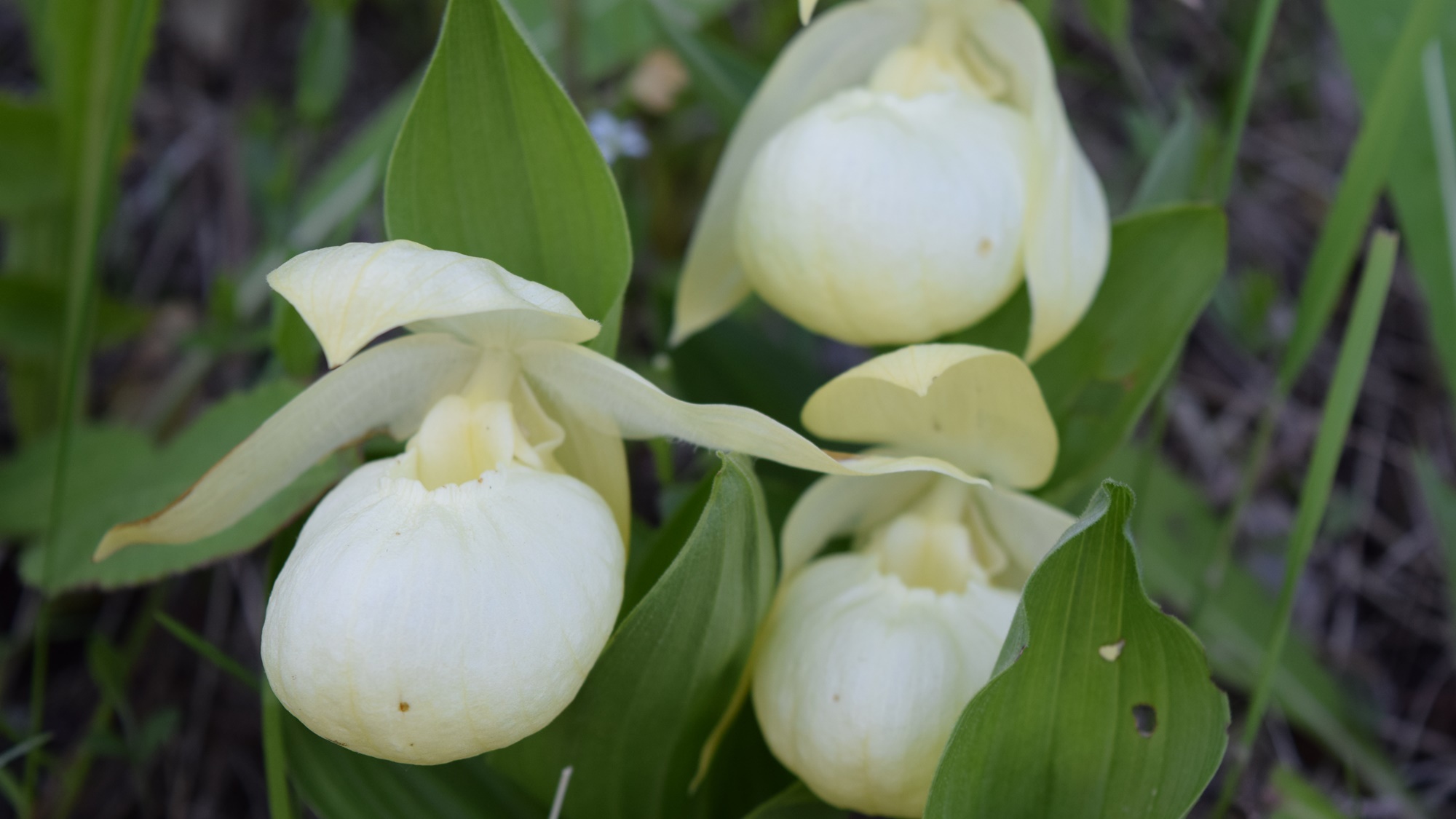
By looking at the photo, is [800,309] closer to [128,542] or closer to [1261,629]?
[128,542]

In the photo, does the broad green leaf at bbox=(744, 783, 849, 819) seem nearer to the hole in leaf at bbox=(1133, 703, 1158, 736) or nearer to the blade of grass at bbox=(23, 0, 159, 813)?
the hole in leaf at bbox=(1133, 703, 1158, 736)

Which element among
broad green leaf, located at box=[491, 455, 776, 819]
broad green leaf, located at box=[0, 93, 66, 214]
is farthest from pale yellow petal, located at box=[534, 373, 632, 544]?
broad green leaf, located at box=[0, 93, 66, 214]

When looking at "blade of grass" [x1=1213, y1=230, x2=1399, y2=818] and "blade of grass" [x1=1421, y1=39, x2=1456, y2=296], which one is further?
"blade of grass" [x1=1421, y1=39, x2=1456, y2=296]

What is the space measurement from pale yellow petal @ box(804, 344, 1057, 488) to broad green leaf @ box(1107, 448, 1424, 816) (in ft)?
1.37

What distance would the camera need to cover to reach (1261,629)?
4.25 feet

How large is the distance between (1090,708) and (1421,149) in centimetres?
101

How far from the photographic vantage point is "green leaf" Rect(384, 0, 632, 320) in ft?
2.39

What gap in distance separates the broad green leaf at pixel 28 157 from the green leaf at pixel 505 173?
79 centimetres

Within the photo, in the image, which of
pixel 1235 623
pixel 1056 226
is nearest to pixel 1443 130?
pixel 1235 623

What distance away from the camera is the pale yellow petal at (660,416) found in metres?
0.67

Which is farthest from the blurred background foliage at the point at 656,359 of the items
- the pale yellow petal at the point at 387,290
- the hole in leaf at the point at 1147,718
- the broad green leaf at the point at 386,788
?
the hole in leaf at the point at 1147,718

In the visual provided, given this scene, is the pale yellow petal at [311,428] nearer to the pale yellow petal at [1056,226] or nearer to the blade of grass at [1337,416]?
the pale yellow petal at [1056,226]

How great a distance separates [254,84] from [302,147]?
266mm

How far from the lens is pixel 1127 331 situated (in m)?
0.94
